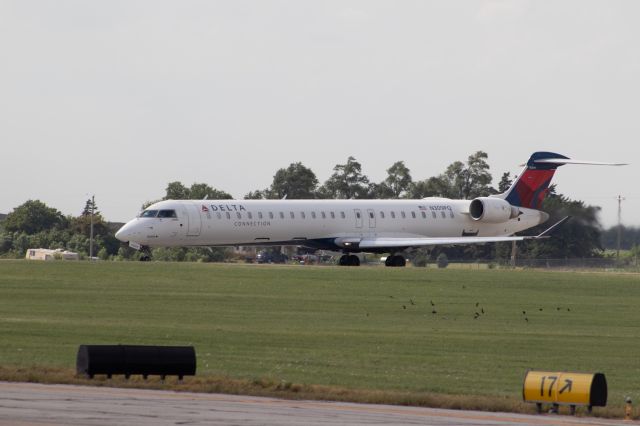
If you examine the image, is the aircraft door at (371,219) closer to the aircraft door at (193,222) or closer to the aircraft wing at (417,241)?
the aircraft wing at (417,241)

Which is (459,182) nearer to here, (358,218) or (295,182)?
(295,182)

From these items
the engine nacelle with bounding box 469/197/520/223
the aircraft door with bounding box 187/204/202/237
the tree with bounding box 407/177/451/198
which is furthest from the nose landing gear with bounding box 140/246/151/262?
the tree with bounding box 407/177/451/198

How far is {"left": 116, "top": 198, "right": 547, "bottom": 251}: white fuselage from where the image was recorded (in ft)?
220

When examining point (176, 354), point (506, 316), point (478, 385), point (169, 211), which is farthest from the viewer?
point (169, 211)

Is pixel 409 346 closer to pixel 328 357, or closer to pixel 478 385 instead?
pixel 328 357

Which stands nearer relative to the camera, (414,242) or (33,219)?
(414,242)

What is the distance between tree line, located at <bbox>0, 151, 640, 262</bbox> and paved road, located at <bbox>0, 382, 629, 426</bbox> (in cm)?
6113

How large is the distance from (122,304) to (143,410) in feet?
78.9

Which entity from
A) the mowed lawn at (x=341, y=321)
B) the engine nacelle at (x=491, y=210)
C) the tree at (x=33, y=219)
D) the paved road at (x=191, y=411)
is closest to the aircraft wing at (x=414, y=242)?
the engine nacelle at (x=491, y=210)

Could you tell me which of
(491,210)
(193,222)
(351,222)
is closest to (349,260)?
(351,222)

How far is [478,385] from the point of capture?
2755 cm

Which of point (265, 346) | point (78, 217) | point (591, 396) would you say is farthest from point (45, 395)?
point (78, 217)

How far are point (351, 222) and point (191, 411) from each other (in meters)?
52.1

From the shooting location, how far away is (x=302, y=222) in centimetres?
7094
